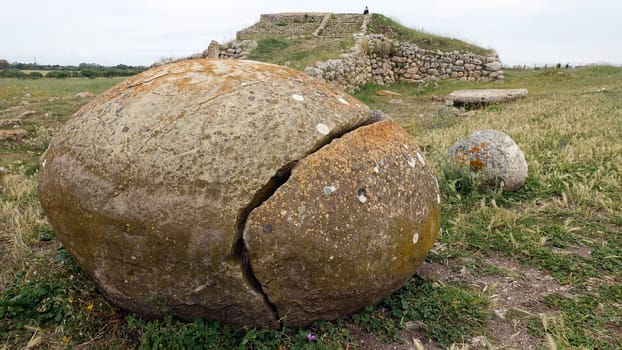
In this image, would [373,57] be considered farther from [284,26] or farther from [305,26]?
[284,26]

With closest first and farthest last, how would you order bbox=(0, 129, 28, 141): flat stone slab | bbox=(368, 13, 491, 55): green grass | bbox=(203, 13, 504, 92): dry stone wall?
bbox=(0, 129, 28, 141): flat stone slab < bbox=(203, 13, 504, 92): dry stone wall < bbox=(368, 13, 491, 55): green grass

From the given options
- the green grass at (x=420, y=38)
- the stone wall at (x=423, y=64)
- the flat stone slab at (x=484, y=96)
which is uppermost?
the green grass at (x=420, y=38)

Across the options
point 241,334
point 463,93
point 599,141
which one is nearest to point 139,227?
point 241,334

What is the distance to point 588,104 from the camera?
460 inches

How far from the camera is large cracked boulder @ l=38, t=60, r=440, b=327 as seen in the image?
2.61 m

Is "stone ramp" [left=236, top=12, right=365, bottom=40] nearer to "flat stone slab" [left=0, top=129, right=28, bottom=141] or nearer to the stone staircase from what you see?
the stone staircase

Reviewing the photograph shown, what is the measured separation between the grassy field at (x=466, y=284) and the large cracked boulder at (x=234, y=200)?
186 millimetres

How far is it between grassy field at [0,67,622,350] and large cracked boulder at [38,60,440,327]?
7.3 inches

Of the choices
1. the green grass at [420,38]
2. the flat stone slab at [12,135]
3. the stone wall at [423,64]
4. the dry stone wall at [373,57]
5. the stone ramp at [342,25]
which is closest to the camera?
the flat stone slab at [12,135]

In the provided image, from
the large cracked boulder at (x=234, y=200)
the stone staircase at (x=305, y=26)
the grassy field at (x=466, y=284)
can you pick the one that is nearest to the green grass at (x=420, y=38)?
the stone staircase at (x=305, y=26)

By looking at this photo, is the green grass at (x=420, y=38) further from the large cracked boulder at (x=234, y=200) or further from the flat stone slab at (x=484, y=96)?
the large cracked boulder at (x=234, y=200)

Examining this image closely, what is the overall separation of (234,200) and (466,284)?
2274 mm

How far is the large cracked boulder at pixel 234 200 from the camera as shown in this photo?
2.61 meters

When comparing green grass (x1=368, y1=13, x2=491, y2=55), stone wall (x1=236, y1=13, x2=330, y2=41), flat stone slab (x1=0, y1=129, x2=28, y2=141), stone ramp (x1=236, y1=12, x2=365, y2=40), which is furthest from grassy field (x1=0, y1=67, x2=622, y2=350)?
stone wall (x1=236, y1=13, x2=330, y2=41)
